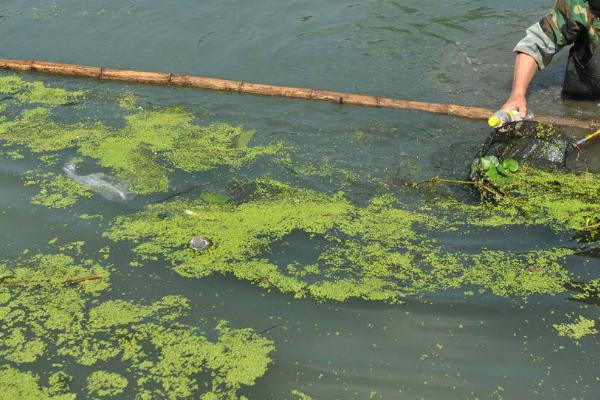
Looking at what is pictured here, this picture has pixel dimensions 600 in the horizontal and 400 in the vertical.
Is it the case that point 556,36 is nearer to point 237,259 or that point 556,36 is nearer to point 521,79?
point 521,79

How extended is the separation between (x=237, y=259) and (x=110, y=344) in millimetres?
662

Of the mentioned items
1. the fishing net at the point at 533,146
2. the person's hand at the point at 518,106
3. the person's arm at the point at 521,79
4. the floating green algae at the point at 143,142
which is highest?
the person's arm at the point at 521,79

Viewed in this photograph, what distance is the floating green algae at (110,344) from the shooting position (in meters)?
2.25

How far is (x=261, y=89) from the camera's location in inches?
179

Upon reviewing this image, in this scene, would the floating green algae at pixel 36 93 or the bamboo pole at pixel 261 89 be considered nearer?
the bamboo pole at pixel 261 89

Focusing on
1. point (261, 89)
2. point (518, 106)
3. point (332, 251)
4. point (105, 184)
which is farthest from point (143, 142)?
point (518, 106)

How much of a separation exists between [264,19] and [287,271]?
3648 mm

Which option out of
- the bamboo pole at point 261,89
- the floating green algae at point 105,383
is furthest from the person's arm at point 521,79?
the floating green algae at point 105,383

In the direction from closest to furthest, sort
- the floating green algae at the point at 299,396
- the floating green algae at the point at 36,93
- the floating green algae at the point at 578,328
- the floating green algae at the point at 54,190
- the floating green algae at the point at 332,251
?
the floating green algae at the point at 299,396 → the floating green algae at the point at 578,328 → the floating green algae at the point at 332,251 → the floating green algae at the point at 54,190 → the floating green algae at the point at 36,93

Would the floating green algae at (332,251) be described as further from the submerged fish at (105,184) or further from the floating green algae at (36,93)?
the floating green algae at (36,93)

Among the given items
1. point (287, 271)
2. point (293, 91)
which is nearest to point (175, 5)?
point (293, 91)

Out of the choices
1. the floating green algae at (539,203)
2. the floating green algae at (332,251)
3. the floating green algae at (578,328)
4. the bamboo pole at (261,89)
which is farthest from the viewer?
the bamboo pole at (261,89)

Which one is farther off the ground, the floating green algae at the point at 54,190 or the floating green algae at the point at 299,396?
the floating green algae at the point at 54,190

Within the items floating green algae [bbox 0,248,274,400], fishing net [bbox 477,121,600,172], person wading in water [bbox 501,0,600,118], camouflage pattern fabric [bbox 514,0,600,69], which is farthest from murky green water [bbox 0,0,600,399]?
camouflage pattern fabric [bbox 514,0,600,69]
